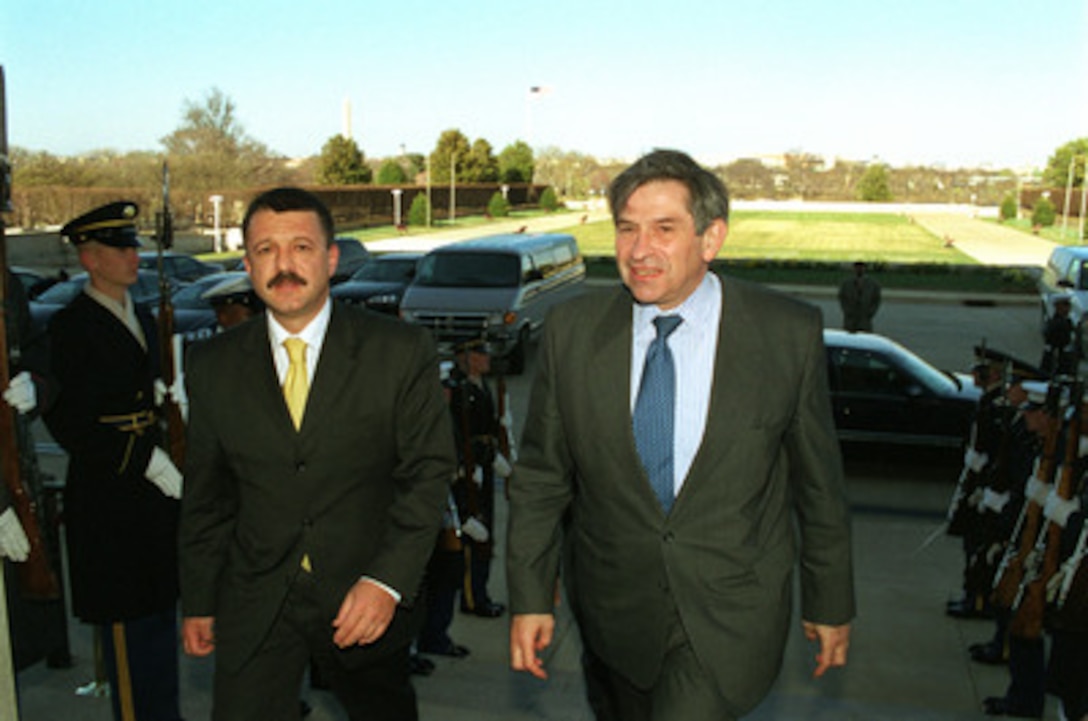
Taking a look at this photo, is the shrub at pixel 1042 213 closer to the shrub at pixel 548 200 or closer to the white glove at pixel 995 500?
the shrub at pixel 548 200

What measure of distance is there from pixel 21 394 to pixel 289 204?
143 centimetres

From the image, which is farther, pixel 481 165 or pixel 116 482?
pixel 481 165

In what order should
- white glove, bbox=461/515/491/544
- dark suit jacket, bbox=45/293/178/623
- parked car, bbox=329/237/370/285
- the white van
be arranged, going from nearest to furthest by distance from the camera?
dark suit jacket, bbox=45/293/178/623
white glove, bbox=461/515/491/544
the white van
parked car, bbox=329/237/370/285

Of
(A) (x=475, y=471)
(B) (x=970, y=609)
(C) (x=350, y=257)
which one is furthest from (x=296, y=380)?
(C) (x=350, y=257)

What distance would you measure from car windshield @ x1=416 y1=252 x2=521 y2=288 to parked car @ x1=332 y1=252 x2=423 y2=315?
43.9 inches

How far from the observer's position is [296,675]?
10.4 ft

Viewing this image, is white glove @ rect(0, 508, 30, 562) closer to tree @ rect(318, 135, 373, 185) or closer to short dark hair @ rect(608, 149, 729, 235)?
short dark hair @ rect(608, 149, 729, 235)

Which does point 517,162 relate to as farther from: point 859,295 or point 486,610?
point 486,610

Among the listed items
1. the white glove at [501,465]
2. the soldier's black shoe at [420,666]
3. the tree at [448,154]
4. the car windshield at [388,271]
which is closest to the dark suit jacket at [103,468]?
the soldier's black shoe at [420,666]

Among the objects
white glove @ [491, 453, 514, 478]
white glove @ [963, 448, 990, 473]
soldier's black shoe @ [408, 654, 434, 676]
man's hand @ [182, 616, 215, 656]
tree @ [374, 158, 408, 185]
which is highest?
tree @ [374, 158, 408, 185]

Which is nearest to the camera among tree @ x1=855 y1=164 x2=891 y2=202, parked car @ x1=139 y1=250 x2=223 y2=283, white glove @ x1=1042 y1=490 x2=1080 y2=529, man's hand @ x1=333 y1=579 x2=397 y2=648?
man's hand @ x1=333 y1=579 x2=397 y2=648

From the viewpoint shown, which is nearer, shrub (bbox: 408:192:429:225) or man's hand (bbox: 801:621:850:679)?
man's hand (bbox: 801:621:850:679)

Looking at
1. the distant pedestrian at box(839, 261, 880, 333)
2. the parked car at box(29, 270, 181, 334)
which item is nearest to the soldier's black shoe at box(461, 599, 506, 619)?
the parked car at box(29, 270, 181, 334)

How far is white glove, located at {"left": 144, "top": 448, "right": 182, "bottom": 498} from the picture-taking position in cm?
398
